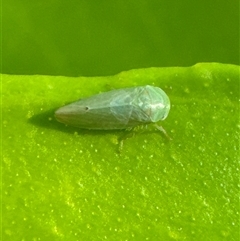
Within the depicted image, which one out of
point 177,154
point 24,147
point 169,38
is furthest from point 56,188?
point 169,38

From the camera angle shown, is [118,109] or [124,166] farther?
[118,109]

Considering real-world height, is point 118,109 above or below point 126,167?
above

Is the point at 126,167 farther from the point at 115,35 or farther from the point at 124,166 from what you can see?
the point at 115,35

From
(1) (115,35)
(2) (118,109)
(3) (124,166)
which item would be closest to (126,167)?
(3) (124,166)

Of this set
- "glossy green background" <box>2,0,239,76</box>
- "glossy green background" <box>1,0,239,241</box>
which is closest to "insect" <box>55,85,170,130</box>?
"glossy green background" <box>1,0,239,241</box>

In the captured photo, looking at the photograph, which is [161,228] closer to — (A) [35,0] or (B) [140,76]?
(B) [140,76]

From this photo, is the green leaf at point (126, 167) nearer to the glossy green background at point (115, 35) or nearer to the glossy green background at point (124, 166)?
the glossy green background at point (124, 166)

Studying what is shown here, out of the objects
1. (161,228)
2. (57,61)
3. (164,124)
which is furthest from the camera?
(57,61)
